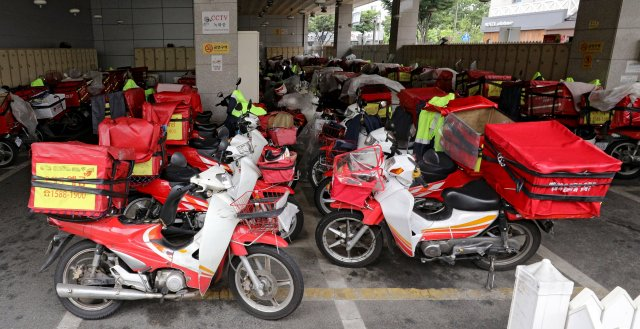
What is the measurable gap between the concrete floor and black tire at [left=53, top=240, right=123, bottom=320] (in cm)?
6

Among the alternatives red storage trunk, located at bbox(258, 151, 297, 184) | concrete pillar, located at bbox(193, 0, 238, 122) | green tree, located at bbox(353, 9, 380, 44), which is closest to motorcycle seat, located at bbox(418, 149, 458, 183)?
red storage trunk, located at bbox(258, 151, 297, 184)

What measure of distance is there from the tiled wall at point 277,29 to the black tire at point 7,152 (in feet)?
86.0

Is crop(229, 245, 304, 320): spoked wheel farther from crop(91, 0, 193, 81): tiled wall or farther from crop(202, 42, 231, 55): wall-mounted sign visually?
crop(91, 0, 193, 81): tiled wall

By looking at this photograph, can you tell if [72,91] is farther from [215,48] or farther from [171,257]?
[171,257]

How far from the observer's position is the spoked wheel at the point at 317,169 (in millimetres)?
5652

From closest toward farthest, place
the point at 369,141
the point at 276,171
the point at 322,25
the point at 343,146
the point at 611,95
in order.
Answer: the point at 276,171 < the point at 369,141 < the point at 343,146 < the point at 611,95 < the point at 322,25

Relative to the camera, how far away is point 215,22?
768 cm

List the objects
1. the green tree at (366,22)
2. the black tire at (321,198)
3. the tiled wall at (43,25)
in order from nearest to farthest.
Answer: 1. the black tire at (321,198)
2. the tiled wall at (43,25)
3. the green tree at (366,22)

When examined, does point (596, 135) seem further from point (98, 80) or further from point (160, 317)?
point (98, 80)

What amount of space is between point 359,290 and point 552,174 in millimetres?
1751

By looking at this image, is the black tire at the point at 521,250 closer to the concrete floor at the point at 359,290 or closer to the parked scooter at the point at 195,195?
the concrete floor at the point at 359,290

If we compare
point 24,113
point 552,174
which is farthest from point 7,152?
point 552,174

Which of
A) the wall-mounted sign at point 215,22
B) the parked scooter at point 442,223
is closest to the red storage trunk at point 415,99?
the parked scooter at point 442,223

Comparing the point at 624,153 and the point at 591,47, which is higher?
the point at 591,47
